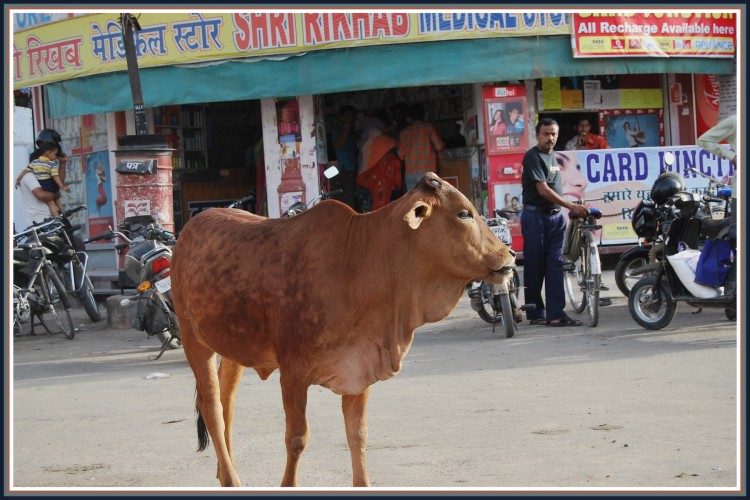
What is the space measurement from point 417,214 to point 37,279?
7208 mm

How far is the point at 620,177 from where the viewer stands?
12.3m

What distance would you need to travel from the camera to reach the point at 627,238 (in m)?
12.3

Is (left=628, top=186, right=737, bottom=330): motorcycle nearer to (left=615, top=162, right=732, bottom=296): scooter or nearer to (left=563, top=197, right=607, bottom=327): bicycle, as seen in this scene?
(left=615, top=162, right=732, bottom=296): scooter

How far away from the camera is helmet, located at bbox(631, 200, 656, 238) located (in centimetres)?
920

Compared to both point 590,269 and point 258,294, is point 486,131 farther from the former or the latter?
point 258,294

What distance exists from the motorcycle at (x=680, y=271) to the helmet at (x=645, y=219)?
0.25m

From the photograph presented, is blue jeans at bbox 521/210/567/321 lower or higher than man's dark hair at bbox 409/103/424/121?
lower

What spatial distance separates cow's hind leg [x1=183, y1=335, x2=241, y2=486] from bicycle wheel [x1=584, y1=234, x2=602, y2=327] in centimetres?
490

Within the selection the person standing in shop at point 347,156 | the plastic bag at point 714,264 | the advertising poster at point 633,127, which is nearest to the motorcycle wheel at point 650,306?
the plastic bag at point 714,264

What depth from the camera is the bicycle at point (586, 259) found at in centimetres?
891

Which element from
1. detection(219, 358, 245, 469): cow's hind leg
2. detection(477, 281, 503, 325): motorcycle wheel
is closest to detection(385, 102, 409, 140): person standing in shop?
detection(477, 281, 503, 325): motorcycle wheel

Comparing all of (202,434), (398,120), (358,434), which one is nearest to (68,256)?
(398,120)

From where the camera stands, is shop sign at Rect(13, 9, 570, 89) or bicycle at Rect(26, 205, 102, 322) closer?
bicycle at Rect(26, 205, 102, 322)

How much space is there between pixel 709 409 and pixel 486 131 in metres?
7.39
